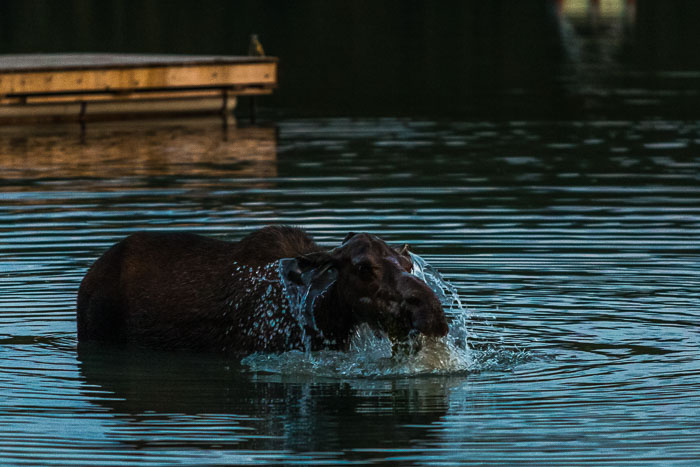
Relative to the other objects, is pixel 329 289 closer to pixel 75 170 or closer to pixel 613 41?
pixel 75 170

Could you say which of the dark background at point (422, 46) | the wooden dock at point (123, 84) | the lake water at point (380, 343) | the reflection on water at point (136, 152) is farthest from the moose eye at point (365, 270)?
the dark background at point (422, 46)

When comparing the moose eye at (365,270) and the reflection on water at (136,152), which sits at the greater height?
the moose eye at (365,270)

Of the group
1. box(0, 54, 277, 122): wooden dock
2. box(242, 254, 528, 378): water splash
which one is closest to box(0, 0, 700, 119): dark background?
box(0, 54, 277, 122): wooden dock

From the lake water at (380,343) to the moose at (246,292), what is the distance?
0.19m

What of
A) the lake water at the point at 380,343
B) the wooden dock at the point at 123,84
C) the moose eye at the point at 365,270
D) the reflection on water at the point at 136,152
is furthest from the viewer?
the wooden dock at the point at 123,84

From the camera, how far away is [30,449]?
31.0 ft

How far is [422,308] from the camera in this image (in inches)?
407

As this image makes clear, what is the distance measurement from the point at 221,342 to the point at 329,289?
1.37 metres

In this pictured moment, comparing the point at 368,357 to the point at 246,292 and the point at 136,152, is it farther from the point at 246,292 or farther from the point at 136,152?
the point at 136,152

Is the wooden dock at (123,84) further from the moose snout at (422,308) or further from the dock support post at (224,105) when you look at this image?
the moose snout at (422,308)

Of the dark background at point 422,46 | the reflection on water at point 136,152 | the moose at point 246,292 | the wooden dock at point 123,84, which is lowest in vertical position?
the dark background at point 422,46

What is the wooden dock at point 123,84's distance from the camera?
3036cm

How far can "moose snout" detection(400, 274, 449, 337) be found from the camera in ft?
33.7

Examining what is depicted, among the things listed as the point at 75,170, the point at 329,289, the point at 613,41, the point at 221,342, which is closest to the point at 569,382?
the point at 329,289
